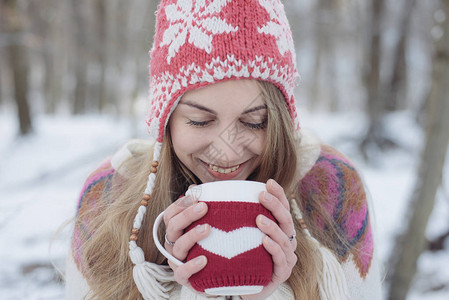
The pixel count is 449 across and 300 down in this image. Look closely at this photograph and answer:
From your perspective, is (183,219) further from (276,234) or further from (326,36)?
(326,36)

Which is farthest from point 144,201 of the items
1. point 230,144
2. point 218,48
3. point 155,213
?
point 218,48

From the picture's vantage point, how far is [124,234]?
56.7 inches

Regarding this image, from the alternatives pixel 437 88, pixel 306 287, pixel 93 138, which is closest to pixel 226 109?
pixel 306 287

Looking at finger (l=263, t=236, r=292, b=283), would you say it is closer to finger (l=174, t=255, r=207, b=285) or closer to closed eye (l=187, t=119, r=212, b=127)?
finger (l=174, t=255, r=207, b=285)

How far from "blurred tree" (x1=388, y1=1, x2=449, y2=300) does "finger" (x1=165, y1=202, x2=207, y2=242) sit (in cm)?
186

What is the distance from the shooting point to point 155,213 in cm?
148

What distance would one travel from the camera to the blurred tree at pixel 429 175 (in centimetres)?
222

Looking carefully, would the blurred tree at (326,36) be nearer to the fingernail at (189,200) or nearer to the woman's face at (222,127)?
the woman's face at (222,127)

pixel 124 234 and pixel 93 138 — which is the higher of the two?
pixel 124 234

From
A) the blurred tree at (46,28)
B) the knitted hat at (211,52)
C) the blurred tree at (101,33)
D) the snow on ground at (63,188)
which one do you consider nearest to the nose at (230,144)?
the knitted hat at (211,52)

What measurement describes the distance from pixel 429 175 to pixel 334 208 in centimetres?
113

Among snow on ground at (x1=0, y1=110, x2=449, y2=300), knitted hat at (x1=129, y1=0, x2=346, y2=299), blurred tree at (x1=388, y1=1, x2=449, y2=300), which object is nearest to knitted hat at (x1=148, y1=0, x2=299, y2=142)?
knitted hat at (x1=129, y1=0, x2=346, y2=299)

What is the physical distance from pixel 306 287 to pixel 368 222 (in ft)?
1.51

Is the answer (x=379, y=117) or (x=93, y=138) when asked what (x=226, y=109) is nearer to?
(x=379, y=117)
